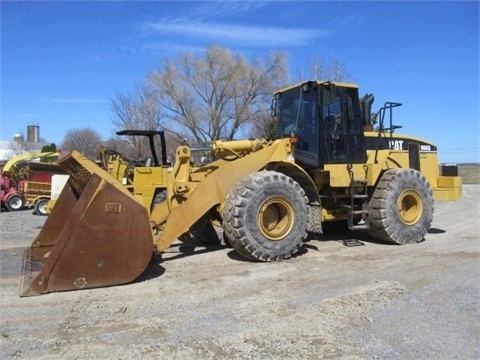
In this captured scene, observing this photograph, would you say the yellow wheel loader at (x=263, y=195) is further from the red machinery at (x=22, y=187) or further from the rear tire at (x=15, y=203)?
the rear tire at (x=15, y=203)

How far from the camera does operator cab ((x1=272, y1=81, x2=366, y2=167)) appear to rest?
26.3 ft

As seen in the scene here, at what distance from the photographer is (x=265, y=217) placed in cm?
718

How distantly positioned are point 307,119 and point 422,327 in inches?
174

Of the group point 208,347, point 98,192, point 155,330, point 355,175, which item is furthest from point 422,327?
point 355,175

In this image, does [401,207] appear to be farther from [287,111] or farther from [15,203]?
[15,203]

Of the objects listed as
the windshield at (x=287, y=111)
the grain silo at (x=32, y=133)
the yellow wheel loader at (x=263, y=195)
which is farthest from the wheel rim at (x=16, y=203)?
the grain silo at (x=32, y=133)

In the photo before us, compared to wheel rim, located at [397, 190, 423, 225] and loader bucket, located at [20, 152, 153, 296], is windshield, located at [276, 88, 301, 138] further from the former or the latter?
loader bucket, located at [20, 152, 153, 296]

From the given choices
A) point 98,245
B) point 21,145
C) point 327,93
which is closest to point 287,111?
point 327,93

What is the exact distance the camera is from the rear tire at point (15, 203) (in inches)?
705

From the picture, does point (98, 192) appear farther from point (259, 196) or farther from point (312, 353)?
point (312, 353)

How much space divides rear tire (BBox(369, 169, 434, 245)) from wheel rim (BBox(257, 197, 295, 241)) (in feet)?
6.33

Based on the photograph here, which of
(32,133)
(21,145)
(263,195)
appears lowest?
(263,195)

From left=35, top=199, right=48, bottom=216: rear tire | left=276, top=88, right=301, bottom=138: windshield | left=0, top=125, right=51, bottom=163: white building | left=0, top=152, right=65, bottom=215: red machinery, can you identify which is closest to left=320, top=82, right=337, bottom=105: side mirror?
left=276, top=88, right=301, bottom=138: windshield

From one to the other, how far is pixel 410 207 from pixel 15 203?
14.5 meters
